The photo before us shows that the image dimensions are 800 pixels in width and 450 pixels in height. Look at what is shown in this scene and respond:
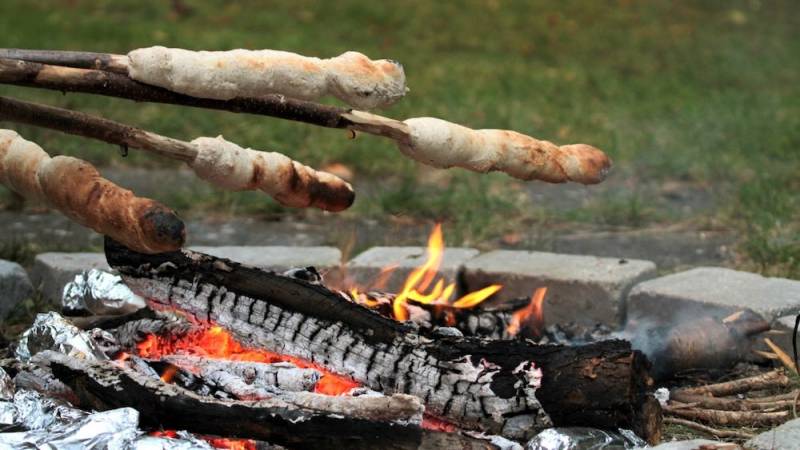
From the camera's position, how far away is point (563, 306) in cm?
423

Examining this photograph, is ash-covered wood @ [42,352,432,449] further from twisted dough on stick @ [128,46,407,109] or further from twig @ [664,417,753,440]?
twig @ [664,417,753,440]

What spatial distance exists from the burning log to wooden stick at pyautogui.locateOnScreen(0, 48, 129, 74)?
756 millimetres

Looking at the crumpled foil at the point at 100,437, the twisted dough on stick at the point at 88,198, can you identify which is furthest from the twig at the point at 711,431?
the twisted dough on stick at the point at 88,198

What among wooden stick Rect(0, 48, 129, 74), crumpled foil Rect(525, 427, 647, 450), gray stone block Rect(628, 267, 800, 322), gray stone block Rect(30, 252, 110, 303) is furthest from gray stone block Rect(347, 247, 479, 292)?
wooden stick Rect(0, 48, 129, 74)

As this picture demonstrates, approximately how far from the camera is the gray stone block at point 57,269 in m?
4.19

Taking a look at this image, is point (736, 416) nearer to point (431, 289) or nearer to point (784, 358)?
point (784, 358)

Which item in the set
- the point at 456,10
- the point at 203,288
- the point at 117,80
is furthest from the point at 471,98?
the point at 117,80

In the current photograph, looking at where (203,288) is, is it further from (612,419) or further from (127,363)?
(612,419)

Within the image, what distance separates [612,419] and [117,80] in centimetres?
140

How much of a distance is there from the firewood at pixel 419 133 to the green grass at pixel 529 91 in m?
2.01

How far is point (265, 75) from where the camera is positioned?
8.35 ft

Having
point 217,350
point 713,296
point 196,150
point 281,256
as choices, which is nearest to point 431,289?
point 281,256

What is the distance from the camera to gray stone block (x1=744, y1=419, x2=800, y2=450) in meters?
2.75

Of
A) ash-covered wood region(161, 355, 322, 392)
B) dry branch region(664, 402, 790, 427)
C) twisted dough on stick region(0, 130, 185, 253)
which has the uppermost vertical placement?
twisted dough on stick region(0, 130, 185, 253)
